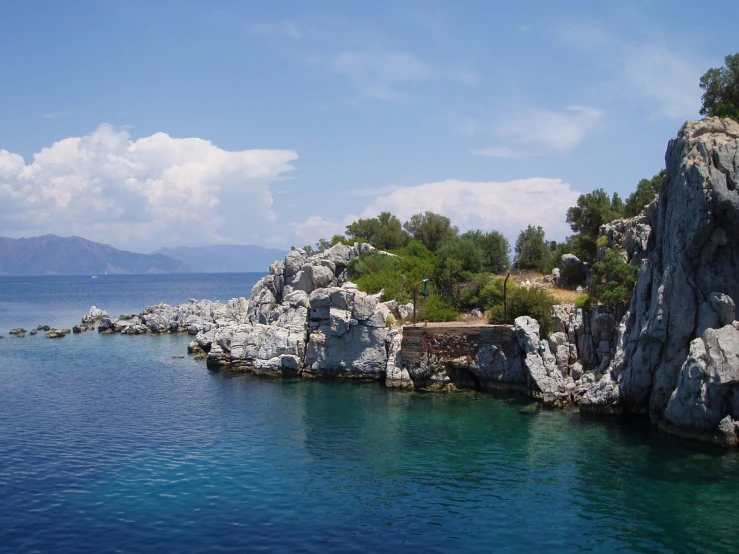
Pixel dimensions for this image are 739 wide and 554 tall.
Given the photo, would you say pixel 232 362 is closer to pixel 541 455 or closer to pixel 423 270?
pixel 423 270

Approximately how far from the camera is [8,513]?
69.6 feet

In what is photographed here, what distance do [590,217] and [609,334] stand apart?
17374 millimetres

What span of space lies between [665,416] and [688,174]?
11.9m

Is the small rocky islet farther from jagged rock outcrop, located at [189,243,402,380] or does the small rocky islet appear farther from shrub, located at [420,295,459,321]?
shrub, located at [420,295,459,321]

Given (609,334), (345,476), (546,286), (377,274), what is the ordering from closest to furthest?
1. (345,476)
2. (609,334)
3. (546,286)
4. (377,274)

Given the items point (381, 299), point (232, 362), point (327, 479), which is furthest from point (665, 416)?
point (232, 362)

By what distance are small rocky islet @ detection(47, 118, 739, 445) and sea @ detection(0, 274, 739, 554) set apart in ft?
5.87

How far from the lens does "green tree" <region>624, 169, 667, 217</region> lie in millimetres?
47219

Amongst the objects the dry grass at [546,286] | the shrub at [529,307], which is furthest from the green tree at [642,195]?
the shrub at [529,307]

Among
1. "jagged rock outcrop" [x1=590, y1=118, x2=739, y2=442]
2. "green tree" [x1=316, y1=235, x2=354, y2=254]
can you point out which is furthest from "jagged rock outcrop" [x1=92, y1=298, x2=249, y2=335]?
"jagged rock outcrop" [x1=590, y1=118, x2=739, y2=442]

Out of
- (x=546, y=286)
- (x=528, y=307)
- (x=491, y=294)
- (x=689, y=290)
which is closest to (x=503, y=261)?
(x=546, y=286)

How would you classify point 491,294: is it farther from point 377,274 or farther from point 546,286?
point 377,274

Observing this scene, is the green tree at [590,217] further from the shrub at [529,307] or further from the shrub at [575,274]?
the shrub at [529,307]

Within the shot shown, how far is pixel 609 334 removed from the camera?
123 feet
